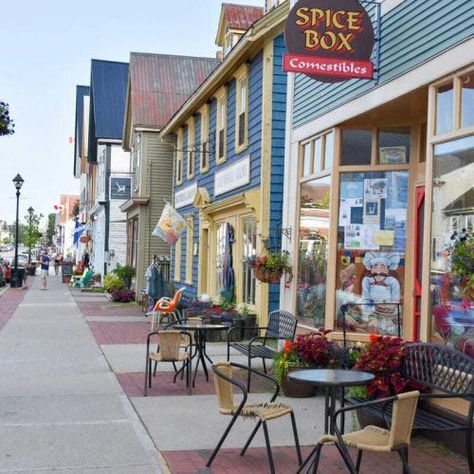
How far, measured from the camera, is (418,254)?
9.51 m

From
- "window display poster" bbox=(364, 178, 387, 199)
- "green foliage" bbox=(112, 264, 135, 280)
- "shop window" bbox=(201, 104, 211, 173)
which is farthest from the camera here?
"green foliage" bbox=(112, 264, 135, 280)

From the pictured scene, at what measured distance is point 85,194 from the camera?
49.8 metres

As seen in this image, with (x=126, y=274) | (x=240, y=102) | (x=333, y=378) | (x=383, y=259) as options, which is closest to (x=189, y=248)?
(x=240, y=102)

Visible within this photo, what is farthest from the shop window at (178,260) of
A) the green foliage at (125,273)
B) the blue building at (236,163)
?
the green foliage at (125,273)

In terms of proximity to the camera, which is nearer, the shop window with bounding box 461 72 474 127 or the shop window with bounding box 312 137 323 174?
the shop window with bounding box 461 72 474 127

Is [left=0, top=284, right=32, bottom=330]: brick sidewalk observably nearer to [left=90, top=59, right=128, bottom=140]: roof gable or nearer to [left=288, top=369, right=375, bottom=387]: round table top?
[left=90, top=59, right=128, bottom=140]: roof gable

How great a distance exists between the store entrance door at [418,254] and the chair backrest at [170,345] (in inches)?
116

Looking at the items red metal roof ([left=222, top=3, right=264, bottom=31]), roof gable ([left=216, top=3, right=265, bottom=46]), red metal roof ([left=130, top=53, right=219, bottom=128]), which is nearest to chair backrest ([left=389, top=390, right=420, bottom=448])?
roof gable ([left=216, top=3, right=265, bottom=46])

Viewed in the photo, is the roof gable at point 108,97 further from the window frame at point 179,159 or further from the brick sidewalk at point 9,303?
the window frame at point 179,159

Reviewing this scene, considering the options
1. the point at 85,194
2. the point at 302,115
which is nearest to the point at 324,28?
the point at 302,115

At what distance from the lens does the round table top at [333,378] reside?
5.46 meters

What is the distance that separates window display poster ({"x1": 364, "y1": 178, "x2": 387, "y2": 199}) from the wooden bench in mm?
3494

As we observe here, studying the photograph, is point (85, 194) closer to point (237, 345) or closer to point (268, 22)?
point (268, 22)

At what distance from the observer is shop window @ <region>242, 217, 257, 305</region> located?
14531 mm
